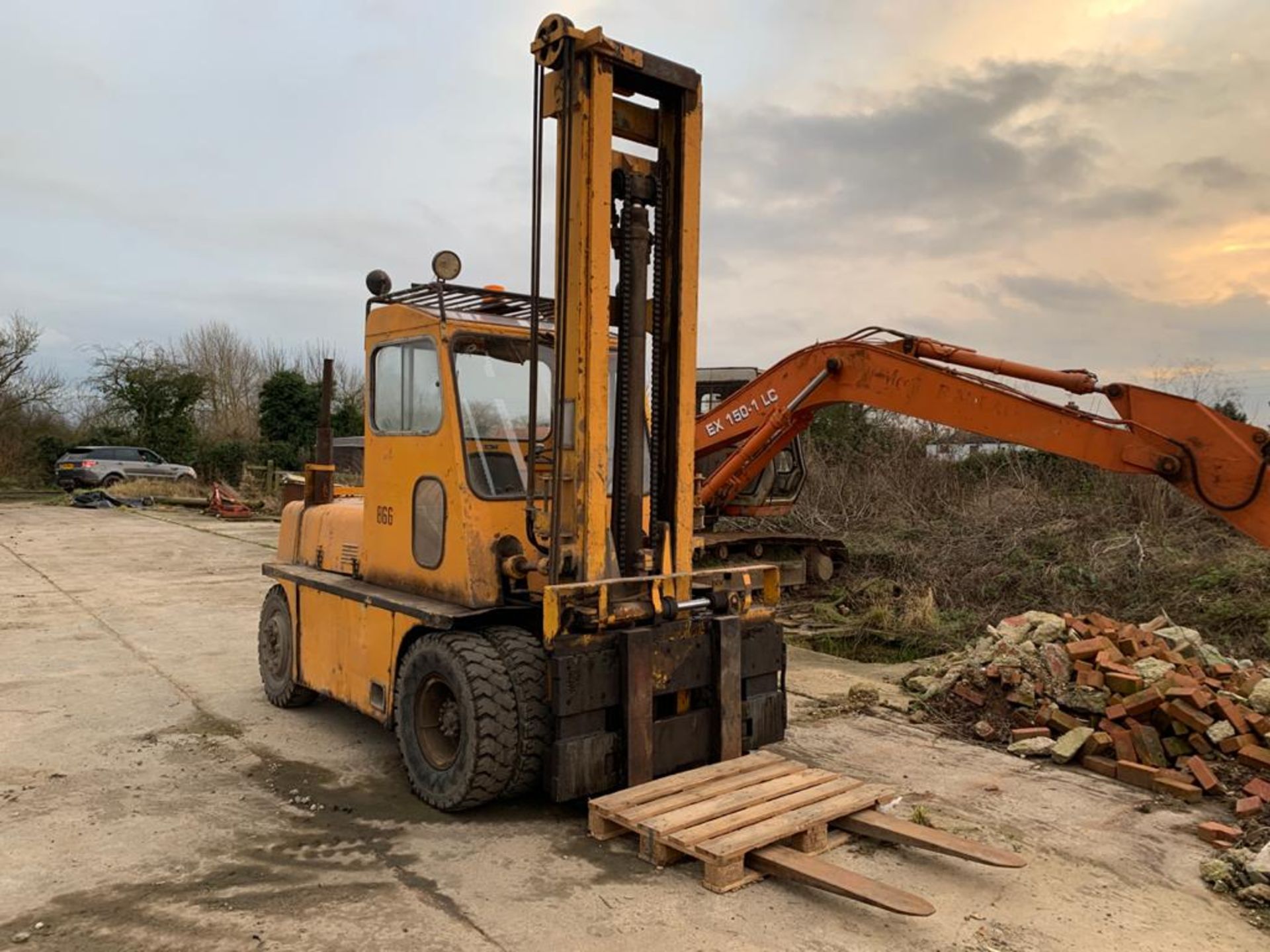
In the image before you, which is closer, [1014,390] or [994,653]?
[994,653]

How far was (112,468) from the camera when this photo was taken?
30.0 m

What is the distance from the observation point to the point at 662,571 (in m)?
4.90

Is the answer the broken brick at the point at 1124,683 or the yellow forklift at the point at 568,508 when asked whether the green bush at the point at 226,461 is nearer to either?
the yellow forklift at the point at 568,508

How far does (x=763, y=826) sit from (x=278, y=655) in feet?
13.3

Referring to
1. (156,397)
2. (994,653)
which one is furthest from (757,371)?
(156,397)

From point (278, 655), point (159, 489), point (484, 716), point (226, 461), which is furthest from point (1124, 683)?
point (226, 461)

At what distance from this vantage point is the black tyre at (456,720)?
14.4 feet

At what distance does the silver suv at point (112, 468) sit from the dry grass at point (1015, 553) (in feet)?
75.9

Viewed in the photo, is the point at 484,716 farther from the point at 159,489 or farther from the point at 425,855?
the point at 159,489

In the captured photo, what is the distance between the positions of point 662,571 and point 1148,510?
31.8ft

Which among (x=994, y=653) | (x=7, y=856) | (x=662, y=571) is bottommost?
(x=7, y=856)

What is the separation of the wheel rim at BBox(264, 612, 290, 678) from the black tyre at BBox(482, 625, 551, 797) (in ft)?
8.91

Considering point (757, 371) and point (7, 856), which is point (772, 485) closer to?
point (757, 371)

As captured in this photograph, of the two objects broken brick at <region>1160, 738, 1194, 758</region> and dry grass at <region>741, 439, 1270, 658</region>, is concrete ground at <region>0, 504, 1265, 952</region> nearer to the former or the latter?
broken brick at <region>1160, 738, 1194, 758</region>
